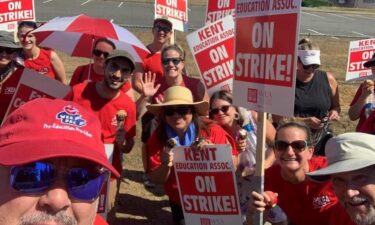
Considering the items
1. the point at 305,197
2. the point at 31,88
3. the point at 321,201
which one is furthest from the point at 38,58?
the point at 321,201

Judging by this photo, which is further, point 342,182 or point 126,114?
point 126,114

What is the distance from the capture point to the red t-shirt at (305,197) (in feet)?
14.0

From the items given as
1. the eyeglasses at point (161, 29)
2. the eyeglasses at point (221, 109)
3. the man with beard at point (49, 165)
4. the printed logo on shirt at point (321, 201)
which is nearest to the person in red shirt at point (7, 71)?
the eyeglasses at point (221, 109)

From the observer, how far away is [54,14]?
86.9 ft

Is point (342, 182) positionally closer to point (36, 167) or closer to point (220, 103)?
point (36, 167)

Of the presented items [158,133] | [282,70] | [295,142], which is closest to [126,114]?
[158,133]

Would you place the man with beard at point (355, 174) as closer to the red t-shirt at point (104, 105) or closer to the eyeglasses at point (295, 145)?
the eyeglasses at point (295, 145)

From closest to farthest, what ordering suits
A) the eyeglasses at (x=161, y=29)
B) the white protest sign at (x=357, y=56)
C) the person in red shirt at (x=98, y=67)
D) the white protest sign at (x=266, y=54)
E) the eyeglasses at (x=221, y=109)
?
the white protest sign at (x=266, y=54) < the eyeglasses at (x=221, y=109) < the person in red shirt at (x=98, y=67) < the eyeglasses at (x=161, y=29) < the white protest sign at (x=357, y=56)

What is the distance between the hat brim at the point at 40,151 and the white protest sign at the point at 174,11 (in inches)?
284

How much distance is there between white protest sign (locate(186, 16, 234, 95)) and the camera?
639 cm

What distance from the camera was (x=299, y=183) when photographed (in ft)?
14.4

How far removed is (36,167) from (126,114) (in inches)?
150

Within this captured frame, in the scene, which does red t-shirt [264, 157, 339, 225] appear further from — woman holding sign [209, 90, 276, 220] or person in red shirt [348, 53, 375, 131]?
person in red shirt [348, 53, 375, 131]

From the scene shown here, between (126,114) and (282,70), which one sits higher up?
(282,70)
